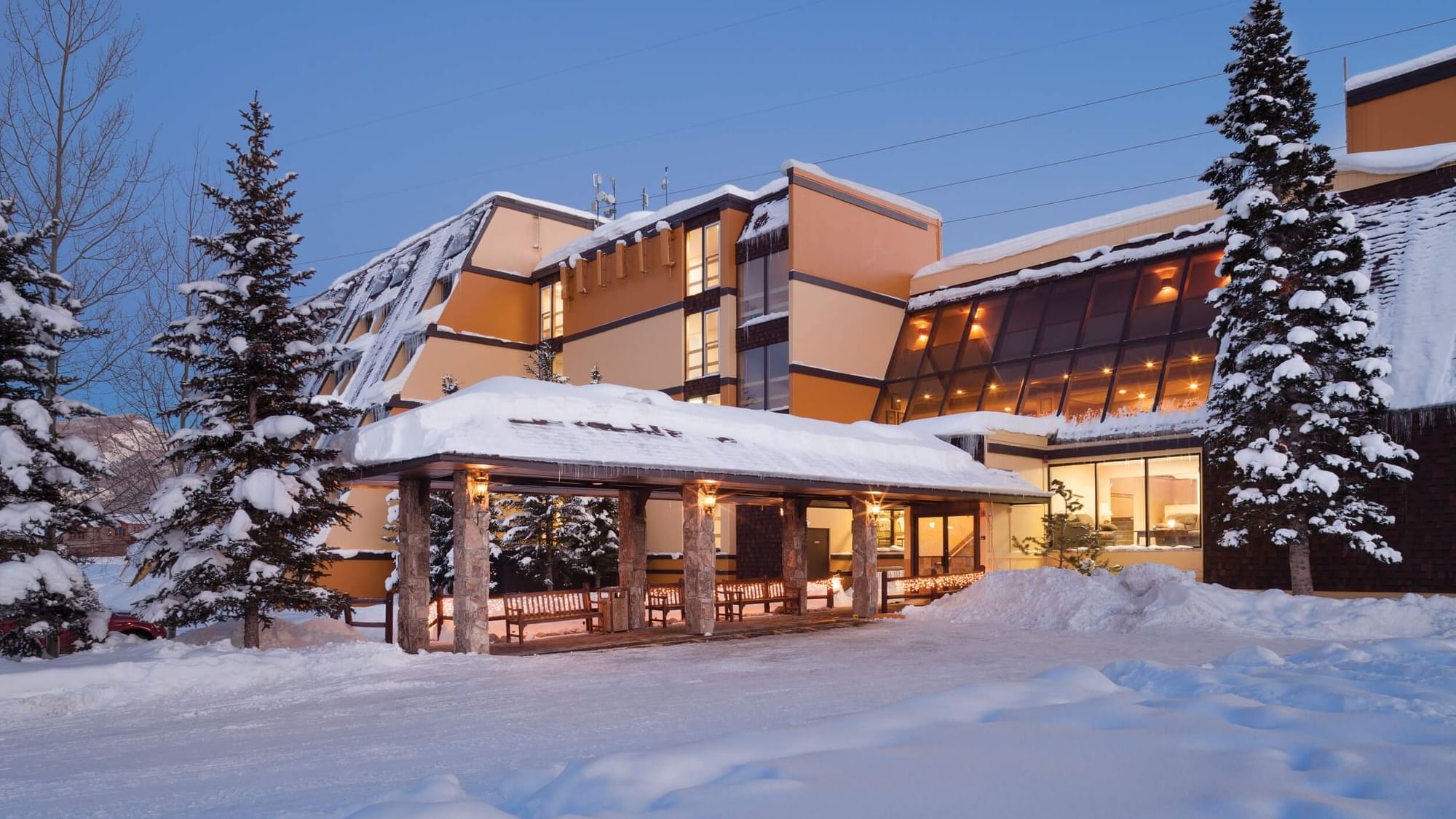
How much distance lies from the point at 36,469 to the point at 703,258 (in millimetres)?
19250

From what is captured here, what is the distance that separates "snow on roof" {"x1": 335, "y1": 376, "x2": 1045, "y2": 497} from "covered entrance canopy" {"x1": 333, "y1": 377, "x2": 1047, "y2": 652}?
0.03m

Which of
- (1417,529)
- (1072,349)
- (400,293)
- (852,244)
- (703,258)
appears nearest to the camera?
(1417,529)

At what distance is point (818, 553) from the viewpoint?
87.8 feet

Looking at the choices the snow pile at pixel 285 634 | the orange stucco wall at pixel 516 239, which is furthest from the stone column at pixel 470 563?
the orange stucco wall at pixel 516 239

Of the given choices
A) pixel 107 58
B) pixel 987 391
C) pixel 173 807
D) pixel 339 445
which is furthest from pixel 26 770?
pixel 987 391

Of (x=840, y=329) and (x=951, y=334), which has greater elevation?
(x=840, y=329)

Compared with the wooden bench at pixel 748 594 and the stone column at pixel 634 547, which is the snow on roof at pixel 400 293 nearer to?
the stone column at pixel 634 547

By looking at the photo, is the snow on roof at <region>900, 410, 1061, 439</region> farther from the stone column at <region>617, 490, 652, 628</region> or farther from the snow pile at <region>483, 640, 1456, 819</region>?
the snow pile at <region>483, 640, 1456, 819</region>

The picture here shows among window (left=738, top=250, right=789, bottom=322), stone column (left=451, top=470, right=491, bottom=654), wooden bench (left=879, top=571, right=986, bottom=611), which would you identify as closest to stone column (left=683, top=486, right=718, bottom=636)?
stone column (left=451, top=470, right=491, bottom=654)

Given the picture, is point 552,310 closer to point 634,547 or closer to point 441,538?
point 441,538

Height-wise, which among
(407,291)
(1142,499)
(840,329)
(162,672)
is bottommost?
(162,672)

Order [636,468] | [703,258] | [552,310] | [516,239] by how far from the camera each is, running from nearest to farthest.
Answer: [636,468]
[703,258]
[552,310]
[516,239]

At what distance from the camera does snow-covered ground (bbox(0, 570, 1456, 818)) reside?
180 inches

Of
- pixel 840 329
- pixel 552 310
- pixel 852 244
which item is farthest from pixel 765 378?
pixel 552 310
